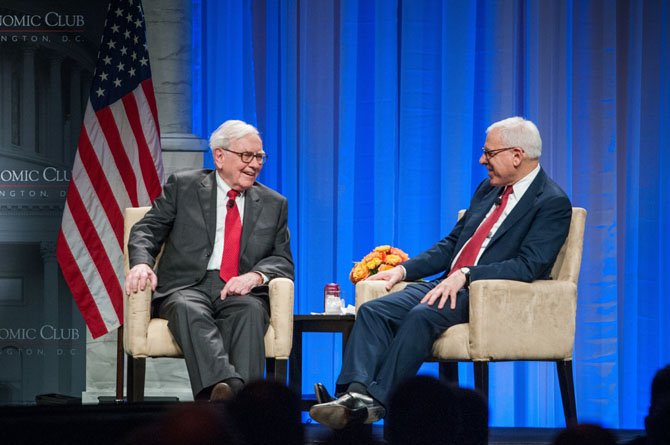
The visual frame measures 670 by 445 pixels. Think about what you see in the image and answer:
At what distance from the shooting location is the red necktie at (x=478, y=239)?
3631mm

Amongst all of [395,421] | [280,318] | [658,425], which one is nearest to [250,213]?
[280,318]

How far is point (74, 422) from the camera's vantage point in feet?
5.03

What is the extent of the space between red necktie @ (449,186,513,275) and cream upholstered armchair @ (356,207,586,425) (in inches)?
10.8

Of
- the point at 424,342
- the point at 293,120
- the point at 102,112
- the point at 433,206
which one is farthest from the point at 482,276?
the point at 102,112

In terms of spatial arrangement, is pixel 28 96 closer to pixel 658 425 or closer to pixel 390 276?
pixel 390 276

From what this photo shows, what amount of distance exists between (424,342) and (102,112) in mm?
2147

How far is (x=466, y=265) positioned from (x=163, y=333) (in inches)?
46.2

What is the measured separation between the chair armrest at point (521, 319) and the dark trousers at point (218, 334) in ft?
2.54

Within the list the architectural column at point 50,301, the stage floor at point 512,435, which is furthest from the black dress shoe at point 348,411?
Answer: the architectural column at point 50,301

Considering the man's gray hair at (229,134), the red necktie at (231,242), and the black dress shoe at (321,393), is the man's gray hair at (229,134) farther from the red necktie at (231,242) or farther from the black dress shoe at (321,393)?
the black dress shoe at (321,393)

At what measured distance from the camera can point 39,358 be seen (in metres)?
4.71

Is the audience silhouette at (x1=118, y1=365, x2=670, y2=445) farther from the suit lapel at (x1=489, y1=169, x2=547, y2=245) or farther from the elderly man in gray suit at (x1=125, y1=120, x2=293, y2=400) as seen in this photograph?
the suit lapel at (x1=489, y1=169, x2=547, y2=245)

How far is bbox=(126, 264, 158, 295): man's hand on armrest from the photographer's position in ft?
11.2

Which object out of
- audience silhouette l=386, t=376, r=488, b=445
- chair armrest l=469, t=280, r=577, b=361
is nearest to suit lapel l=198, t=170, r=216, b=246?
chair armrest l=469, t=280, r=577, b=361
